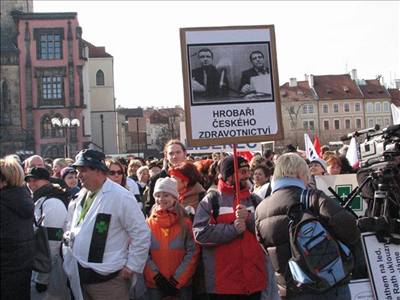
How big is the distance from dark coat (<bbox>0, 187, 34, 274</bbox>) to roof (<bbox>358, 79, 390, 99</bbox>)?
344 feet

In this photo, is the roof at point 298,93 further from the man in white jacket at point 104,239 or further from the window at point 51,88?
the man in white jacket at point 104,239

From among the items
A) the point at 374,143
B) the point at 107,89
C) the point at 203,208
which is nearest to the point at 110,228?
the point at 203,208

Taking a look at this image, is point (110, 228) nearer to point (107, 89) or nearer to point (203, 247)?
point (203, 247)

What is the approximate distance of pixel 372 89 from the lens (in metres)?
106

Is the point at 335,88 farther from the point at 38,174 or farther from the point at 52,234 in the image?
the point at 52,234

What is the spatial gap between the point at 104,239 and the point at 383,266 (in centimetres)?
260

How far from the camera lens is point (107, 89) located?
68.9m

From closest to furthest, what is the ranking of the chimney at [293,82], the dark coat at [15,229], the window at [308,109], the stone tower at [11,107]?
the dark coat at [15,229]
the stone tower at [11,107]
the chimney at [293,82]
the window at [308,109]

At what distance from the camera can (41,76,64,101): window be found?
196 ft

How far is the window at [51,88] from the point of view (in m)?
59.7

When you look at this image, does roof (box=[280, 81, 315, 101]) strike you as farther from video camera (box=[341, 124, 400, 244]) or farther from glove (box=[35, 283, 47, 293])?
glove (box=[35, 283, 47, 293])

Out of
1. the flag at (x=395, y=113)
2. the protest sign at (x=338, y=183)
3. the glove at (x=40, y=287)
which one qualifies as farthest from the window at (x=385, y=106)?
the glove at (x=40, y=287)

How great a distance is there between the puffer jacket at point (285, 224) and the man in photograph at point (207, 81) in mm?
1233

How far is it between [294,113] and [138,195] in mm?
94870
